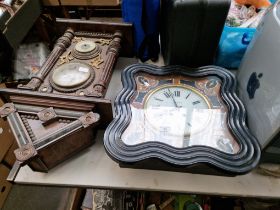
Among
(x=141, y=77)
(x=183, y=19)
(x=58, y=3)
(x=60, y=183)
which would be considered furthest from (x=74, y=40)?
(x=58, y=3)

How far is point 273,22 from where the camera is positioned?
63 cm

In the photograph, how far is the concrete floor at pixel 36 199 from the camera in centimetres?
130

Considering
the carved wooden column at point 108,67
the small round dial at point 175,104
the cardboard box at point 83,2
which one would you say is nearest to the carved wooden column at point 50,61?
the carved wooden column at point 108,67

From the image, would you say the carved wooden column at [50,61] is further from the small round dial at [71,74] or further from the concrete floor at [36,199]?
the concrete floor at [36,199]

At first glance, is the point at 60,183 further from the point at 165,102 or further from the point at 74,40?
the point at 74,40

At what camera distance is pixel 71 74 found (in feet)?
2.54

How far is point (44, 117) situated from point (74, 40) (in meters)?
0.39

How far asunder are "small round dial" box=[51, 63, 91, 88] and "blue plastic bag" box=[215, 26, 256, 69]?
0.50 m

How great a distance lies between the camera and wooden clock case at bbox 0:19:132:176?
0.63m

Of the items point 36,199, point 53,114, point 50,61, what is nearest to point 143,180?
point 53,114

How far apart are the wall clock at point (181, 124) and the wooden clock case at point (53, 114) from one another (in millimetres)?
75

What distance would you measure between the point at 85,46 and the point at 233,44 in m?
0.55

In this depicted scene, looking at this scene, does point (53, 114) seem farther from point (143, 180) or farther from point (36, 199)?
point (36, 199)

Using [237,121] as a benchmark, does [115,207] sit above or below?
below
